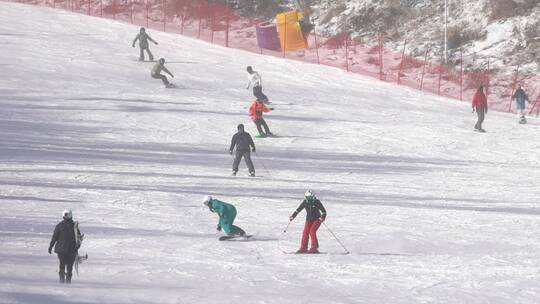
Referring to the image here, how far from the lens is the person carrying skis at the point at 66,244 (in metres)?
11.8

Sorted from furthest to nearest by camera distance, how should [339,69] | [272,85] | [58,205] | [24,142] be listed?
[339,69]
[272,85]
[24,142]
[58,205]

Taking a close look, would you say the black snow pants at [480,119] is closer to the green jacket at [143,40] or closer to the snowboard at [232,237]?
the green jacket at [143,40]

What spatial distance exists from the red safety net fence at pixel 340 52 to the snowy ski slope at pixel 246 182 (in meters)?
2.35

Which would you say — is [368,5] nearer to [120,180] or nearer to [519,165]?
[519,165]

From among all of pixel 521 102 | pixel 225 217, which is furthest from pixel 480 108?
pixel 225 217

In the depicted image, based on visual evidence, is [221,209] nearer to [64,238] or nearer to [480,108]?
[64,238]

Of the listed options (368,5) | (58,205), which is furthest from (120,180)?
(368,5)

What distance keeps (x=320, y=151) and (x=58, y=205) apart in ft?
28.2

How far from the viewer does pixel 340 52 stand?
3928 centimetres

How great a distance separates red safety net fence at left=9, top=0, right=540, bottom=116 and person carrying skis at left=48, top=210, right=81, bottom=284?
76.6 feet

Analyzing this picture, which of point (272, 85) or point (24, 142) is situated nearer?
point (24, 142)

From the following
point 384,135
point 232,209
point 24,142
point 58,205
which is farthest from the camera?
point 384,135

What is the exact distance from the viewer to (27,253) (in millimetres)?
13539

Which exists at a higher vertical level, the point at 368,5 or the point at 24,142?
the point at 368,5
